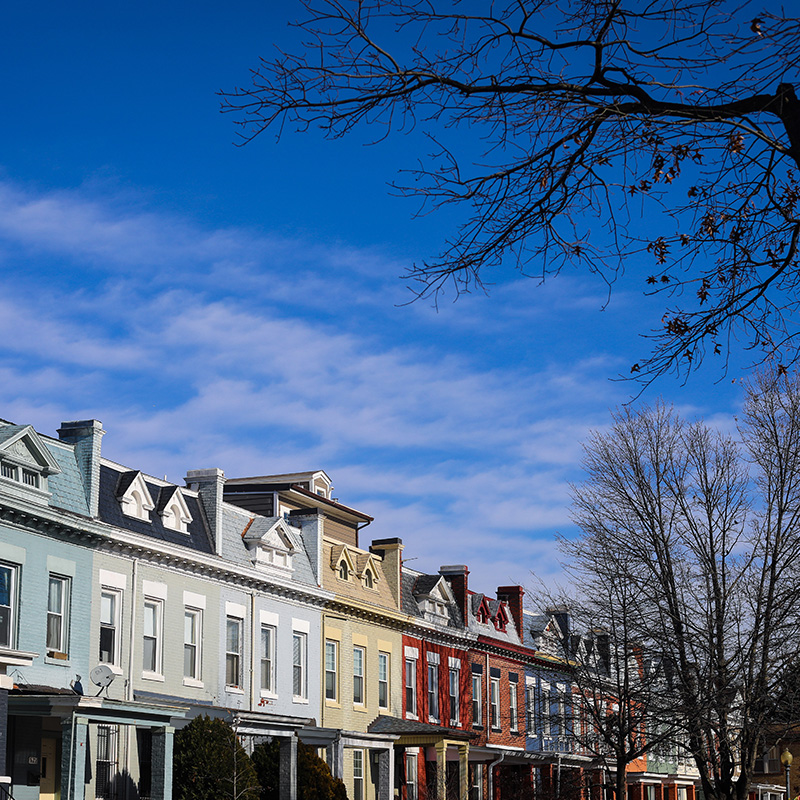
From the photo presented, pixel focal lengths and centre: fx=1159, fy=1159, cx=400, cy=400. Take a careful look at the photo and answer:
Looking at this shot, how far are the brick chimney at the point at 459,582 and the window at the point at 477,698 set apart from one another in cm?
265

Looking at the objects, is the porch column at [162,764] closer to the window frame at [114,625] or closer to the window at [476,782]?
the window frame at [114,625]

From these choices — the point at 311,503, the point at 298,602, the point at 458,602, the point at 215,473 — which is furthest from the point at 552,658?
the point at 215,473

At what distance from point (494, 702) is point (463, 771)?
6762 mm

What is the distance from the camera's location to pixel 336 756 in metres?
35.7

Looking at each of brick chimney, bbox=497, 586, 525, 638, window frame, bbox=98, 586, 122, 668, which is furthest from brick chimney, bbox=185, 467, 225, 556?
brick chimney, bbox=497, 586, 525, 638

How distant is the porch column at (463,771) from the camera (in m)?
41.9

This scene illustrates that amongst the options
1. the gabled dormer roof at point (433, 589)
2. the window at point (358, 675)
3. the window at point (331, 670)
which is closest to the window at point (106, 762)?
the window at point (331, 670)

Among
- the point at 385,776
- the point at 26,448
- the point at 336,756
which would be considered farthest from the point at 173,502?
the point at 385,776

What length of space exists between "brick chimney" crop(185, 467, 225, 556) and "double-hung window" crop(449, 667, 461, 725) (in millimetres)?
17009

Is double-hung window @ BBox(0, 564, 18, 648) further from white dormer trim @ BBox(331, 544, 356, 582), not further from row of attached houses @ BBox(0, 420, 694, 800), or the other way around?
white dormer trim @ BBox(331, 544, 356, 582)

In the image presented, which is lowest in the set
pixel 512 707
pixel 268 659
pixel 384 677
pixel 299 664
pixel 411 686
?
pixel 512 707

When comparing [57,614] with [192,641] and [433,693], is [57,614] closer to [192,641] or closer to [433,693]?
[192,641]

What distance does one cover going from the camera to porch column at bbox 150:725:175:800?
25312 millimetres

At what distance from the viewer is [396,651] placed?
41.3m
